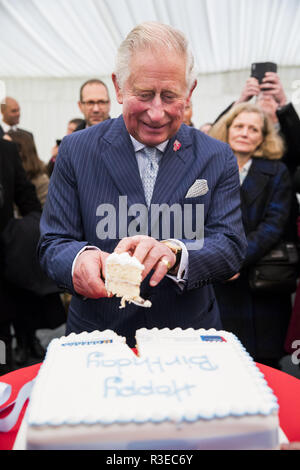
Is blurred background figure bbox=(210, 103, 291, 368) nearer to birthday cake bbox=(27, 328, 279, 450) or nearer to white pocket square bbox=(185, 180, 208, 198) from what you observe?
white pocket square bbox=(185, 180, 208, 198)

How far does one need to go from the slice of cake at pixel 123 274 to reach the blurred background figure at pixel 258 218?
1.57 m

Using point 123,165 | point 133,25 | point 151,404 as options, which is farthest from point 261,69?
point 133,25

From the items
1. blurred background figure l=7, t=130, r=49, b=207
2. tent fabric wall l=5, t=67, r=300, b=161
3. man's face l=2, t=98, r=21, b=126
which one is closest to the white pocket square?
blurred background figure l=7, t=130, r=49, b=207

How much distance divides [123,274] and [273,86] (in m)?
2.24

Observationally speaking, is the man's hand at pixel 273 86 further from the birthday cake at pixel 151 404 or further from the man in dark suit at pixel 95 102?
the birthday cake at pixel 151 404

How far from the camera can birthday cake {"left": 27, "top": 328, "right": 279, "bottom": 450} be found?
0.79 m

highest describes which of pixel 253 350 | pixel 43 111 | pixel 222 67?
pixel 222 67

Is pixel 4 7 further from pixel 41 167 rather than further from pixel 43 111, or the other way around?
pixel 43 111

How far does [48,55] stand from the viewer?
22.4ft

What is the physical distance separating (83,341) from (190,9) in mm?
4617

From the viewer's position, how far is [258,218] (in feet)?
8.55

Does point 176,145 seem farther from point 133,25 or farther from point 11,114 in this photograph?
point 133,25

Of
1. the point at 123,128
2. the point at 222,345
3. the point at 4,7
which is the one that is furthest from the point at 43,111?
the point at 222,345

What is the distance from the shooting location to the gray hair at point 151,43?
3.91 ft
